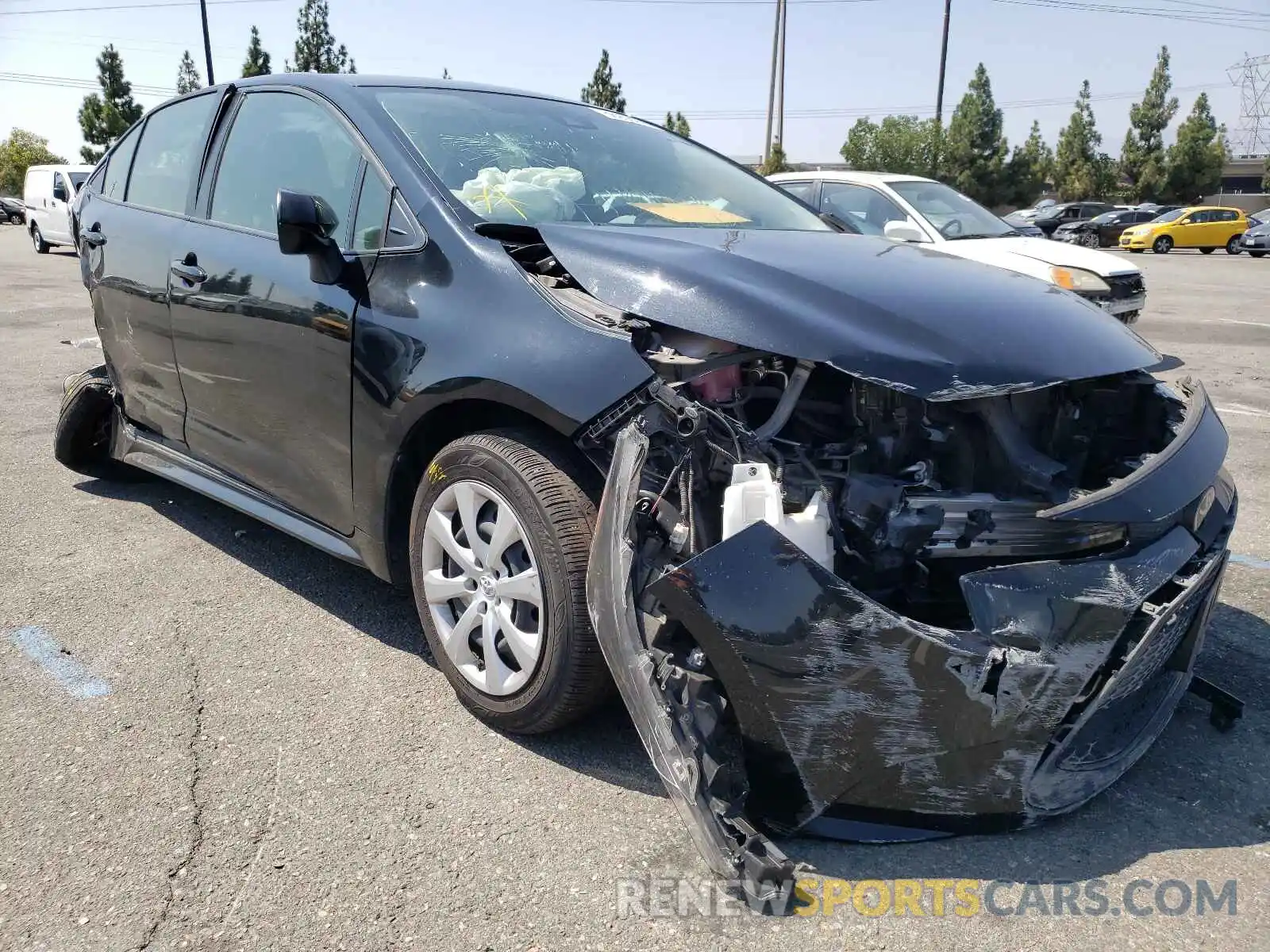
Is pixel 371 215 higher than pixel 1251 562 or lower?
higher

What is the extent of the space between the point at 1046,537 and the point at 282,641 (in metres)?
2.36

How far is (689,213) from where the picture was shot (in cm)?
322

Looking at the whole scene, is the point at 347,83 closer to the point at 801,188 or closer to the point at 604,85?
the point at 801,188

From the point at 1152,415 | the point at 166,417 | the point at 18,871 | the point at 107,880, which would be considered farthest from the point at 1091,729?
the point at 166,417

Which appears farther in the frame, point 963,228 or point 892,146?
point 892,146

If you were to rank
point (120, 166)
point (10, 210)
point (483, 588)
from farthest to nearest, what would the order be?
point (10, 210)
point (120, 166)
point (483, 588)

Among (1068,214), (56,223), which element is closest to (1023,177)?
(1068,214)

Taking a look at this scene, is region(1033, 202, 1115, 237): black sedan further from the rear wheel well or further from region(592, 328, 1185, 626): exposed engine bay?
the rear wheel well

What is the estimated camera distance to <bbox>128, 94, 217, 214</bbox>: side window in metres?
3.80

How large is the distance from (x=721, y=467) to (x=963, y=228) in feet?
24.5

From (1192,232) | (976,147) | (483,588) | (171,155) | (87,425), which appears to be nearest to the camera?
(483,588)

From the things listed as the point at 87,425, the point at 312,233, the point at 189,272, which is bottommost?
the point at 87,425

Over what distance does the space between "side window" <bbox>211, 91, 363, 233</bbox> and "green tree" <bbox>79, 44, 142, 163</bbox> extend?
48958 mm

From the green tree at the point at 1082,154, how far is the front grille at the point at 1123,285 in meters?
48.4
